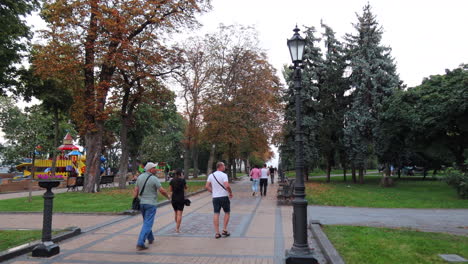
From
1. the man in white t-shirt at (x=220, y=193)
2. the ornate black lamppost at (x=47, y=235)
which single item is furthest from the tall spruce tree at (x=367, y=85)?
the ornate black lamppost at (x=47, y=235)

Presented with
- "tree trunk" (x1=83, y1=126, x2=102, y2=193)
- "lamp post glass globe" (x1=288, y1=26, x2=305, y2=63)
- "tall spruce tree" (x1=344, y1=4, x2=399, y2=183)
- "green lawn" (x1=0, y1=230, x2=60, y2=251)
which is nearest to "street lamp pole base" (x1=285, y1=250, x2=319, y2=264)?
"lamp post glass globe" (x1=288, y1=26, x2=305, y2=63)

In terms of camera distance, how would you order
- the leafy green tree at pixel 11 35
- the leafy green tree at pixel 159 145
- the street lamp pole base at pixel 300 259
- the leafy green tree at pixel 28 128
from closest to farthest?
the street lamp pole base at pixel 300 259 < the leafy green tree at pixel 11 35 < the leafy green tree at pixel 28 128 < the leafy green tree at pixel 159 145

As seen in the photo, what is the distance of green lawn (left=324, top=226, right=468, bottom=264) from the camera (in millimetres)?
6121

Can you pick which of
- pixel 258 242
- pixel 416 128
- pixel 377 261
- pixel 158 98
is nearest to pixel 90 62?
pixel 158 98

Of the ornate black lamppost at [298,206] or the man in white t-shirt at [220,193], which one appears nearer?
the ornate black lamppost at [298,206]

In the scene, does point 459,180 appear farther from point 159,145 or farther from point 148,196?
point 159,145

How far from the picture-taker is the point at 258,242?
24.9 feet

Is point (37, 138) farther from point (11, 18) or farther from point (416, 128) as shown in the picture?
point (416, 128)

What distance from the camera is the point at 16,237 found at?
7.69 m

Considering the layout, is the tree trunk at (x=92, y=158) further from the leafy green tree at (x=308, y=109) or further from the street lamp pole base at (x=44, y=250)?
the leafy green tree at (x=308, y=109)

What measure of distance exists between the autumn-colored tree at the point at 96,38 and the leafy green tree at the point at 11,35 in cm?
124

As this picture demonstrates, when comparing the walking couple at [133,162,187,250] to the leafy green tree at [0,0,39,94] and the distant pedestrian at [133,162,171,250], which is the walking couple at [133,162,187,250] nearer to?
the distant pedestrian at [133,162,171,250]

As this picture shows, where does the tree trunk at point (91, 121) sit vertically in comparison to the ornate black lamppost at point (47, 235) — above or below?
above

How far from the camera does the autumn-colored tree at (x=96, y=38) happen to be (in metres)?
18.2
